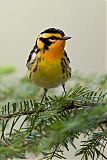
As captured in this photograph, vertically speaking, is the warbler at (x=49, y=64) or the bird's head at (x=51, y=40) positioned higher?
the bird's head at (x=51, y=40)

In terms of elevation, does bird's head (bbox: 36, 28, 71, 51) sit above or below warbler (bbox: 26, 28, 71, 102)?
above

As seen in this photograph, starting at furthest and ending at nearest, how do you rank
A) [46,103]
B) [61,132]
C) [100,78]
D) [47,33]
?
[47,33], [100,78], [46,103], [61,132]

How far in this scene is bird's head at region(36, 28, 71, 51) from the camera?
543mm

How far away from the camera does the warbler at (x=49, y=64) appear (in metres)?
0.56

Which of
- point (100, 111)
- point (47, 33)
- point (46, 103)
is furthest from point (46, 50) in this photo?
point (100, 111)

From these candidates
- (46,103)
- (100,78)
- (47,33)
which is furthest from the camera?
(47,33)

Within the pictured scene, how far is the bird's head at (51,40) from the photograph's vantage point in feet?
1.78

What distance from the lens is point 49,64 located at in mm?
572

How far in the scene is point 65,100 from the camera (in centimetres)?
25

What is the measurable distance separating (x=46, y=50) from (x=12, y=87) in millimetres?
153

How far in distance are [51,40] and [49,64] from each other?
0.14 ft

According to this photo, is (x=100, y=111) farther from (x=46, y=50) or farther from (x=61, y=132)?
(x=46, y=50)

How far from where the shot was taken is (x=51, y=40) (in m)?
0.57

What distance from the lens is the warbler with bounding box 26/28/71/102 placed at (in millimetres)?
565
